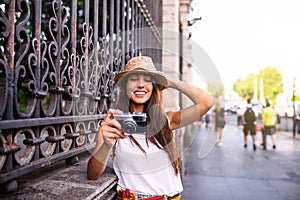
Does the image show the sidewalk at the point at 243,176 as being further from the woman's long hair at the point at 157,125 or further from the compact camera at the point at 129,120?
the compact camera at the point at 129,120

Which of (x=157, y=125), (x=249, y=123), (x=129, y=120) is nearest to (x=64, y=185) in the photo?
(x=129, y=120)

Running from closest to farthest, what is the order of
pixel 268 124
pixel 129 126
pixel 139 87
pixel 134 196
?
pixel 129 126
pixel 134 196
pixel 139 87
pixel 268 124

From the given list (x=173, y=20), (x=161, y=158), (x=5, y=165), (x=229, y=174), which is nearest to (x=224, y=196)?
(x=229, y=174)

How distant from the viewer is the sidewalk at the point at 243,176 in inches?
202

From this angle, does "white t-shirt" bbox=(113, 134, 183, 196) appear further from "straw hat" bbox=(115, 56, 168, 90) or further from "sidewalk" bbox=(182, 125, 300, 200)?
"sidewalk" bbox=(182, 125, 300, 200)

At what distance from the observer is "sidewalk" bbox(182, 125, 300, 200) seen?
512 cm

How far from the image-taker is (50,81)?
162 centimetres

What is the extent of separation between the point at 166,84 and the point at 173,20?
12.9 ft

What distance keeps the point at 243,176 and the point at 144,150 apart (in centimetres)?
530

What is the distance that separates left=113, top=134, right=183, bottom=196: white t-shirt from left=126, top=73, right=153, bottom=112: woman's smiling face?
0.24 m

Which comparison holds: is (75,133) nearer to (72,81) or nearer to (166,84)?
(72,81)

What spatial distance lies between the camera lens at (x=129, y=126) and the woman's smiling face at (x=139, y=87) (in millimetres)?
339

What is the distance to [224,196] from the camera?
5012mm

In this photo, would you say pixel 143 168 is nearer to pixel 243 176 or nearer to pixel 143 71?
pixel 143 71
